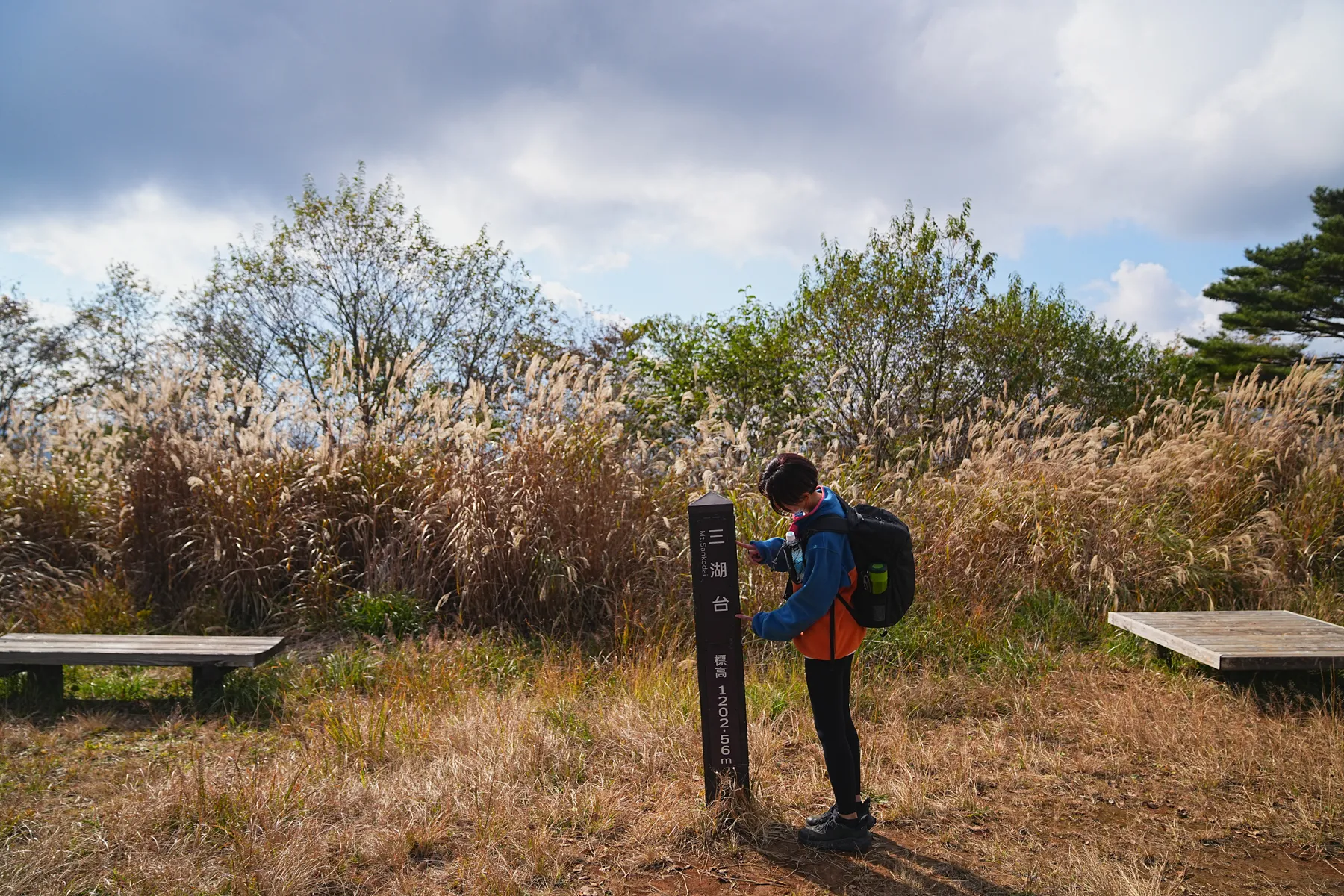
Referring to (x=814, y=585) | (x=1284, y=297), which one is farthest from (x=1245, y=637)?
(x=1284, y=297)

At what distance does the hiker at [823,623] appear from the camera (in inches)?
119

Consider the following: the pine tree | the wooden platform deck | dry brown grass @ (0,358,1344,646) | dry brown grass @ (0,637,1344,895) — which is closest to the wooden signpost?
dry brown grass @ (0,637,1344,895)

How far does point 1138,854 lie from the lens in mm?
3264

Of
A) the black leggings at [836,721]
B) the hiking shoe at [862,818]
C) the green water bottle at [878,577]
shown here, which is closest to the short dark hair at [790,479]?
the green water bottle at [878,577]

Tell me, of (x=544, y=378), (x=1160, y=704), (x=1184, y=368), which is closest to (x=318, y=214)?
(x=544, y=378)

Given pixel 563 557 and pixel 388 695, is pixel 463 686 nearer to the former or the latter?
pixel 388 695

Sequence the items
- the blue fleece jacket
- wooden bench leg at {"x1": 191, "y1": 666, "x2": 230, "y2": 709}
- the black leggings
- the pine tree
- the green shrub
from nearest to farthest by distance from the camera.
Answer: the blue fleece jacket < the black leggings < wooden bench leg at {"x1": 191, "y1": 666, "x2": 230, "y2": 709} < the green shrub < the pine tree

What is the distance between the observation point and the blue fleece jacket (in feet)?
9.86

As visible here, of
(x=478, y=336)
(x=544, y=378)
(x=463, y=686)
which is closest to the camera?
(x=463, y=686)

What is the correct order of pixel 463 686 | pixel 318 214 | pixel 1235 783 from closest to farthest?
pixel 1235 783 → pixel 463 686 → pixel 318 214

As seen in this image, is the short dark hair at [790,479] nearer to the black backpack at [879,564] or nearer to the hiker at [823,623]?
the hiker at [823,623]

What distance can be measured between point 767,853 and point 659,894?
1.57ft

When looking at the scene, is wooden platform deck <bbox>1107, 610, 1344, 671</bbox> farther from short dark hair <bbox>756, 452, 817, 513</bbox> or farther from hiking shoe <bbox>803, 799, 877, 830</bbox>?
short dark hair <bbox>756, 452, 817, 513</bbox>

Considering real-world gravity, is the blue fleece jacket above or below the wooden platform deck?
above
